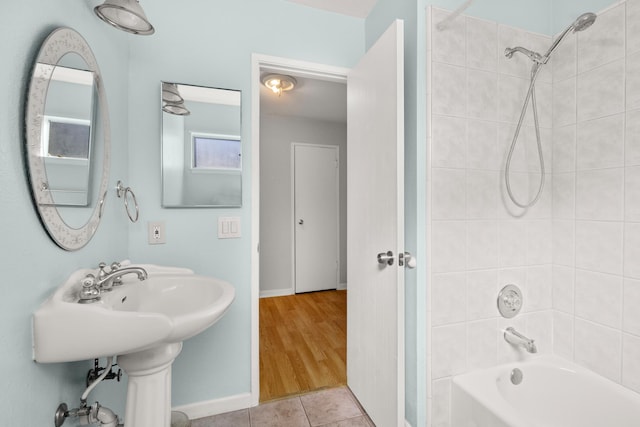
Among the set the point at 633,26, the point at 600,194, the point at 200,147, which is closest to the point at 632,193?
the point at 600,194

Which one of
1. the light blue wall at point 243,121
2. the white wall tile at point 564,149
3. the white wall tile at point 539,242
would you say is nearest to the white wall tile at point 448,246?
the white wall tile at point 539,242

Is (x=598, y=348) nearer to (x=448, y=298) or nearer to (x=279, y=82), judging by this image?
(x=448, y=298)

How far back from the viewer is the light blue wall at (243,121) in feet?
5.02

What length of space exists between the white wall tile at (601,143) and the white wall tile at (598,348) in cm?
Answer: 78

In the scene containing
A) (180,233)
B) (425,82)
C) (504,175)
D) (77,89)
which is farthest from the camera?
(180,233)

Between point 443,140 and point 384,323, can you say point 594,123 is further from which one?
point 384,323

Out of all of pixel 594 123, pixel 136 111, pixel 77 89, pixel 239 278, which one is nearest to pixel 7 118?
pixel 77 89

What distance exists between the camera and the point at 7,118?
71 cm

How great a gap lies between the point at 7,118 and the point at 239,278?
1.19m

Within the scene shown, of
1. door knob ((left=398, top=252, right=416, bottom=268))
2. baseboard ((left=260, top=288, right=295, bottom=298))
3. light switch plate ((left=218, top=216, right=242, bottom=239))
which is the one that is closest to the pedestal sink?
light switch plate ((left=218, top=216, right=242, bottom=239))

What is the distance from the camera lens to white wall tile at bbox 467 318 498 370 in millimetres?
1458

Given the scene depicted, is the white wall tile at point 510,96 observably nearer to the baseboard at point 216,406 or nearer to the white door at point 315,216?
the baseboard at point 216,406

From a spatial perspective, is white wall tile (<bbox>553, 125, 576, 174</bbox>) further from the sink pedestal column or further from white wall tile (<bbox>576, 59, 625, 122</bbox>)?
the sink pedestal column

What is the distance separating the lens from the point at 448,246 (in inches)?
55.4
